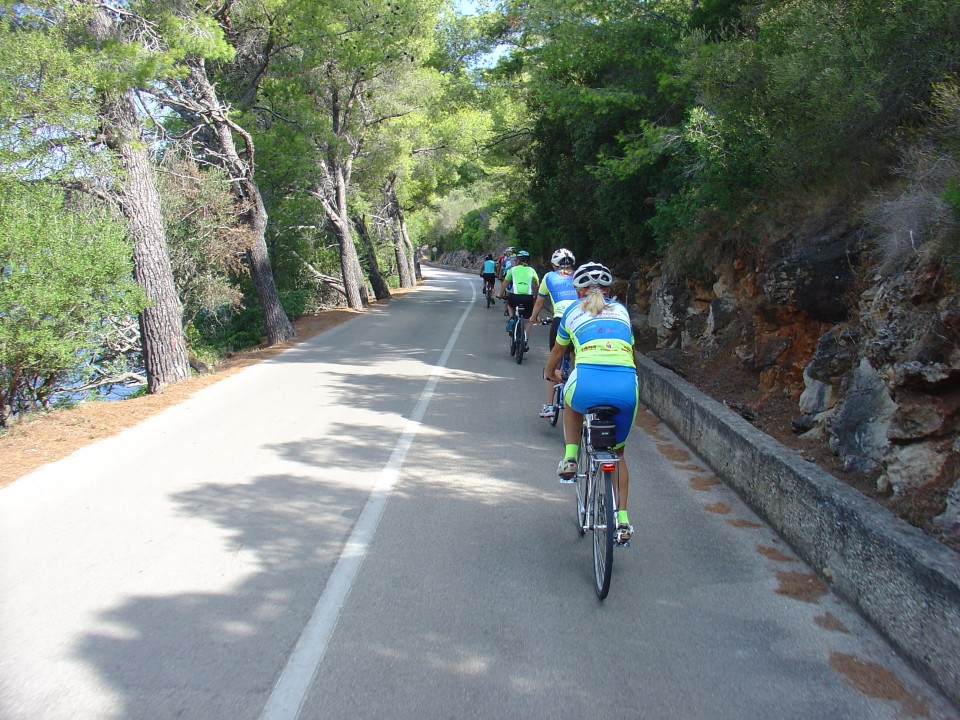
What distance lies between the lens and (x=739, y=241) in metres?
10.5

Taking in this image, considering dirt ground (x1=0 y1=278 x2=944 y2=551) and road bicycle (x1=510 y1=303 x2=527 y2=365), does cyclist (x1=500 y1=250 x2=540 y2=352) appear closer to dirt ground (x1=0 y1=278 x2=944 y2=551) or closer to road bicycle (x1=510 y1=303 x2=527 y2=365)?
road bicycle (x1=510 y1=303 x2=527 y2=365)

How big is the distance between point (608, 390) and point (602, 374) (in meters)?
0.12

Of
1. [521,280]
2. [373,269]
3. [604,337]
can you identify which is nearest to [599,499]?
Result: [604,337]

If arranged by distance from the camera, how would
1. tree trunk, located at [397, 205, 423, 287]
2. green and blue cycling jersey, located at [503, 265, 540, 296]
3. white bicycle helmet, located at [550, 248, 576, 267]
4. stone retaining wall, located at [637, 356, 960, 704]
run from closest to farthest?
1. stone retaining wall, located at [637, 356, 960, 704]
2. white bicycle helmet, located at [550, 248, 576, 267]
3. green and blue cycling jersey, located at [503, 265, 540, 296]
4. tree trunk, located at [397, 205, 423, 287]

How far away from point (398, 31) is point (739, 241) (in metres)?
14.2

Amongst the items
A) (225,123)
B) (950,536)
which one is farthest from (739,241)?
(225,123)

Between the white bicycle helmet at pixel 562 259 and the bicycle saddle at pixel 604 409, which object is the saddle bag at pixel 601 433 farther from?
the white bicycle helmet at pixel 562 259

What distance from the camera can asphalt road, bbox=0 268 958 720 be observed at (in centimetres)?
355

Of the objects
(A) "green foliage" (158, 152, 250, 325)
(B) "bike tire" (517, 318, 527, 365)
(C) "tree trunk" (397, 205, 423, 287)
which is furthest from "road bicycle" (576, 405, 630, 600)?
(C) "tree trunk" (397, 205, 423, 287)

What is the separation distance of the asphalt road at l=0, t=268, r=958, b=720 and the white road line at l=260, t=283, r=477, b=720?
0.01 meters

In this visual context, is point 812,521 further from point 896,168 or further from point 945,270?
point 896,168

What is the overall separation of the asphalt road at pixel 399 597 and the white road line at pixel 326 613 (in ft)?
0.05

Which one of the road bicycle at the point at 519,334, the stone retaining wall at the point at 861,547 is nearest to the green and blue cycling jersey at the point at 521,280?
the road bicycle at the point at 519,334

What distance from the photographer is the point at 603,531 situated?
4.66 meters
